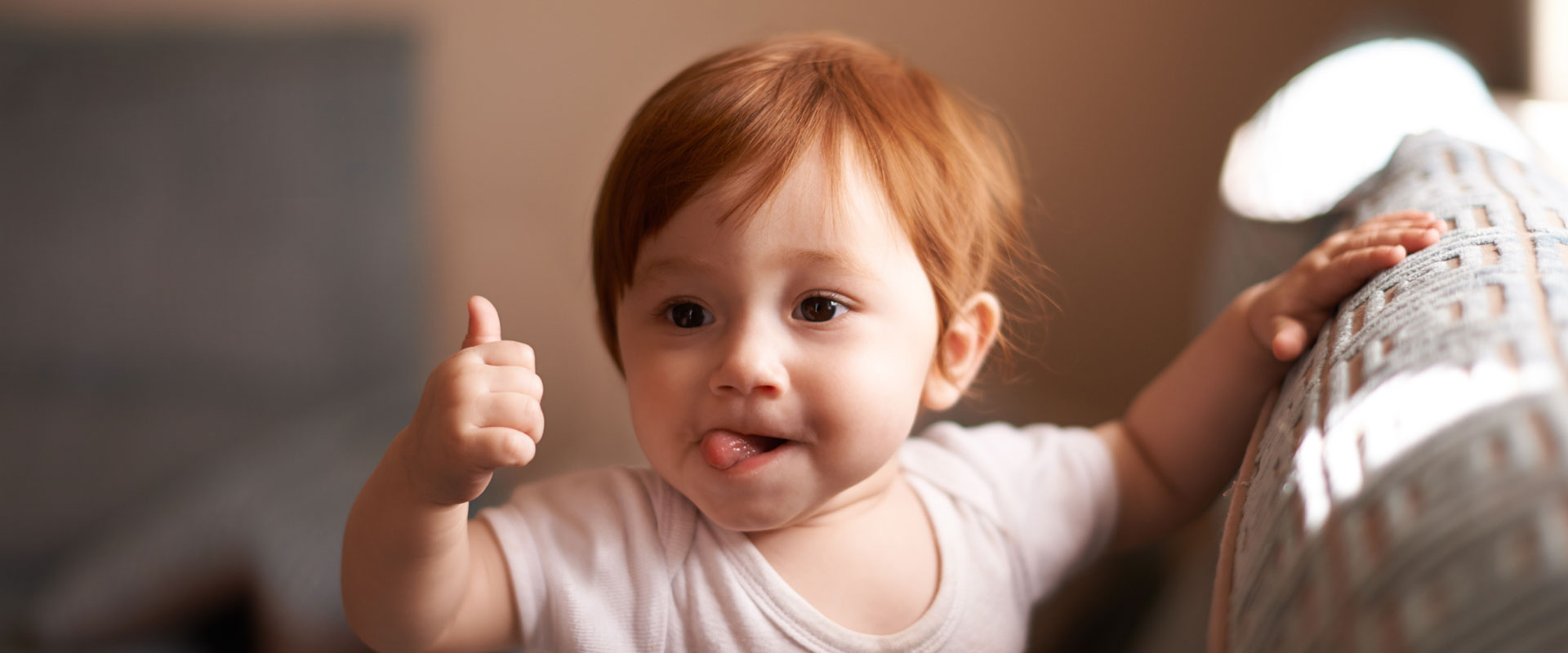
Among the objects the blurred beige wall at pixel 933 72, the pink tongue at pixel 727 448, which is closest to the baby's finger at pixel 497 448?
the pink tongue at pixel 727 448

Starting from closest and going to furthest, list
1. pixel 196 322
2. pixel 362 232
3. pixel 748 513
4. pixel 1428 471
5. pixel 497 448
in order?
1. pixel 1428 471
2. pixel 497 448
3. pixel 748 513
4. pixel 196 322
5. pixel 362 232

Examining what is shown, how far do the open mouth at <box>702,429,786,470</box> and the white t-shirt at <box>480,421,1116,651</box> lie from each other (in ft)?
0.28

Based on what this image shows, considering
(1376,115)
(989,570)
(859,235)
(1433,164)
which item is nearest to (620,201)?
(859,235)

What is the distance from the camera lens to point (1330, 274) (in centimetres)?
57

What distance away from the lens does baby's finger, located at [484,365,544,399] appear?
49 centimetres

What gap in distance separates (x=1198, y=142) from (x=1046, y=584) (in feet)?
3.51

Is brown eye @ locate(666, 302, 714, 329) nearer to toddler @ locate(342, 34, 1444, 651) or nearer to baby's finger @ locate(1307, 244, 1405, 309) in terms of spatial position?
toddler @ locate(342, 34, 1444, 651)

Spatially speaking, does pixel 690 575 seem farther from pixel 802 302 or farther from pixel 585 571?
pixel 802 302

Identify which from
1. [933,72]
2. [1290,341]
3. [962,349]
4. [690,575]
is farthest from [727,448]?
[933,72]

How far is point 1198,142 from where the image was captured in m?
1.57

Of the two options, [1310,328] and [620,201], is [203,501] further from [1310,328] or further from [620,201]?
[1310,328]

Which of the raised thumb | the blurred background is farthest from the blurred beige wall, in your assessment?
the raised thumb

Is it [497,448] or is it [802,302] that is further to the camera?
[802,302]

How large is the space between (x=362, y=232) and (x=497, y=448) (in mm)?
1213
